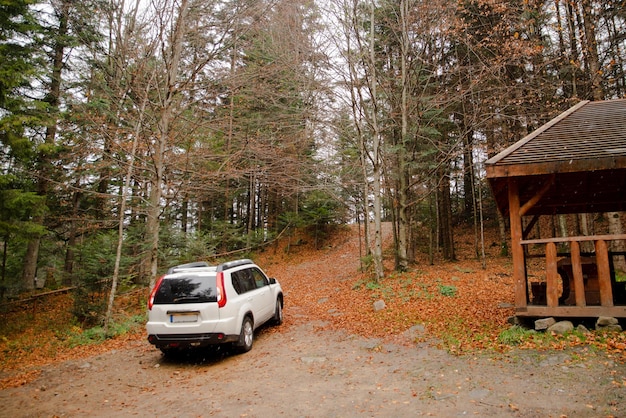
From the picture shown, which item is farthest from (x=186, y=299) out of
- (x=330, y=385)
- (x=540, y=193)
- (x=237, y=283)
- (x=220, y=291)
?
(x=540, y=193)

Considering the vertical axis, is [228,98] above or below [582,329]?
above

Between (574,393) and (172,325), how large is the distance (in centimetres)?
638

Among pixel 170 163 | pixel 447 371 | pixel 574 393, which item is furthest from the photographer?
pixel 170 163

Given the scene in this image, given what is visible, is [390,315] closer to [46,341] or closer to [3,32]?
[46,341]

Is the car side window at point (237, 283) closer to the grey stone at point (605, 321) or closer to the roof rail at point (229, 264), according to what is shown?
the roof rail at point (229, 264)

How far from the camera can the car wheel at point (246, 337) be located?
7.41m

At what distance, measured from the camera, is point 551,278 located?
705cm

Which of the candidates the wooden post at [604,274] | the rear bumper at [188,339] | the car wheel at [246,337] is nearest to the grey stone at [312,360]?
the car wheel at [246,337]

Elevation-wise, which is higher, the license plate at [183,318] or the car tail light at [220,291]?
the car tail light at [220,291]

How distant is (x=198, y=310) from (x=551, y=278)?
6.80 meters

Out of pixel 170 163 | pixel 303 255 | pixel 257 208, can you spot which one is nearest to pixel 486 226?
pixel 303 255

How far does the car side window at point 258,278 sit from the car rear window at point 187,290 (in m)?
1.81

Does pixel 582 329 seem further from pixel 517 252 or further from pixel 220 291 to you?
pixel 220 291

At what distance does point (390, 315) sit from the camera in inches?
393
